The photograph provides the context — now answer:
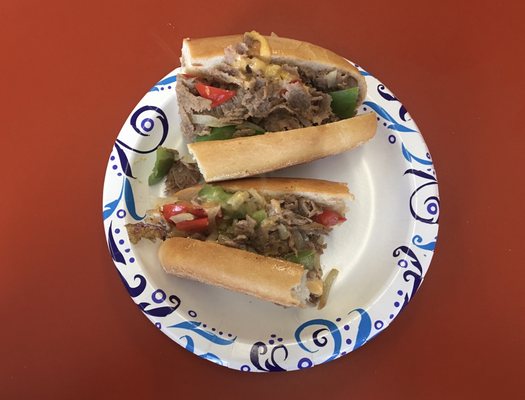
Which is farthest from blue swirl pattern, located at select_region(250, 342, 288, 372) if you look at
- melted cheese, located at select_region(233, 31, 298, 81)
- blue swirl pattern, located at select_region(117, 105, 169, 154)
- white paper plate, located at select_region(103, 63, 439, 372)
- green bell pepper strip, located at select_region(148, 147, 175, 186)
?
melted cheese, located at select_region(233, 31, 298, 81)

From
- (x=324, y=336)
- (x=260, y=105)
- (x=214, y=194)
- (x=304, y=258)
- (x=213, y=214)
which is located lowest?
(x=324, y=336)

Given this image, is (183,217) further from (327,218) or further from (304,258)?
(327,218)

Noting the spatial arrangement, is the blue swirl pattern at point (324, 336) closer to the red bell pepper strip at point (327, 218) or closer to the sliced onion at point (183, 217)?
the red bell pepper strip at point (327, 218)

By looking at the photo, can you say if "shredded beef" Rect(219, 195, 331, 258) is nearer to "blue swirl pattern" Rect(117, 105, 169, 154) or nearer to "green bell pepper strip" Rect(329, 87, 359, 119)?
"green bell pepper strip" Rect(329, 87, 359, 119)

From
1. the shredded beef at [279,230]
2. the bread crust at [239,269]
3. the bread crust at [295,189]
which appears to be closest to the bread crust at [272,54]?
the bread crust at [295,189]

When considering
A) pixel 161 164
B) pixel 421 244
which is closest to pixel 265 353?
pixel 421 244

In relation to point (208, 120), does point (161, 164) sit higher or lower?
lower
